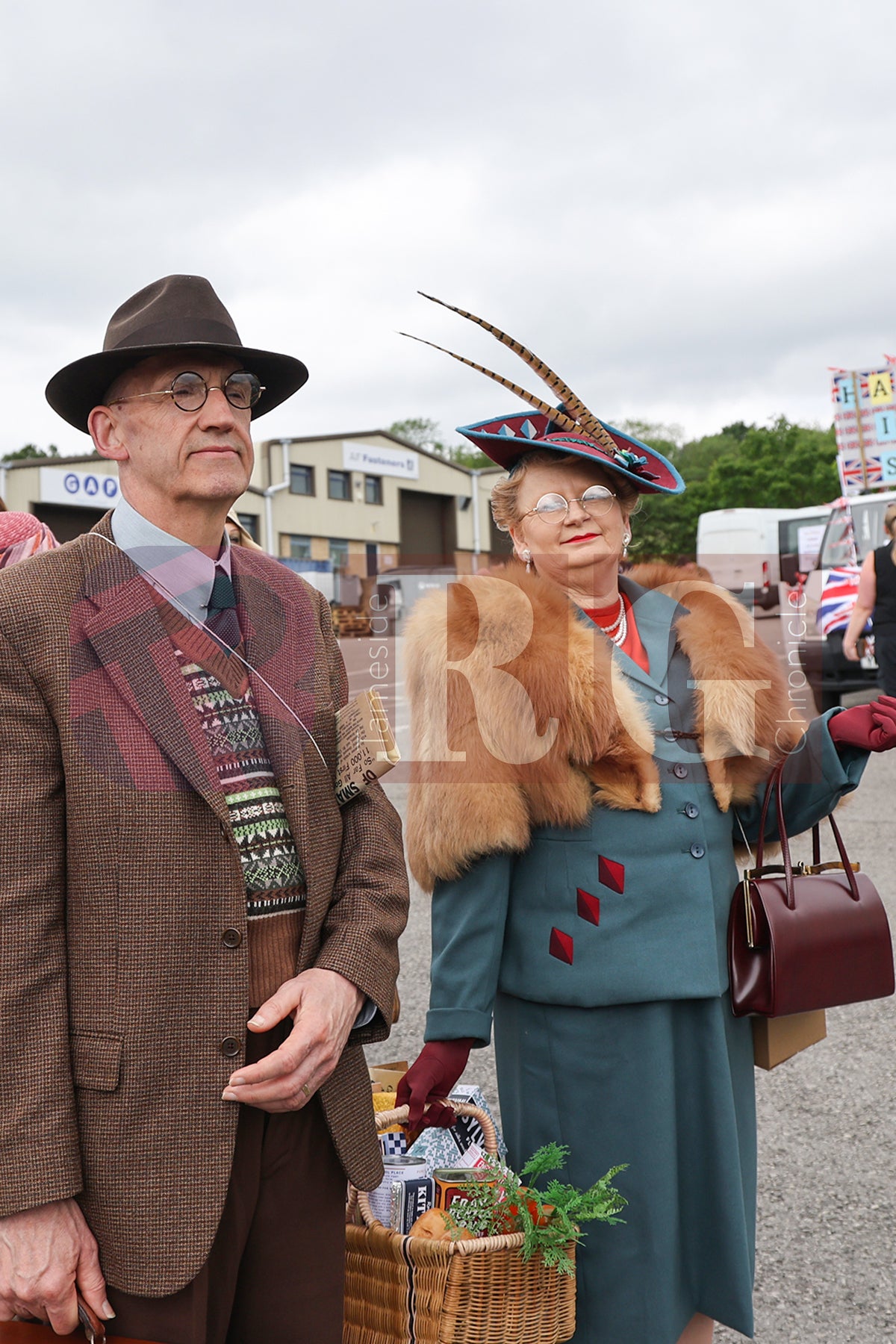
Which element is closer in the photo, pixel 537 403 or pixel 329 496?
pixel 537 403

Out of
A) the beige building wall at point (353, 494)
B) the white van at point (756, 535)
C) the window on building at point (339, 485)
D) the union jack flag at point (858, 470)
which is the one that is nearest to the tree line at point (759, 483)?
the beige building wall at point (353, 494)

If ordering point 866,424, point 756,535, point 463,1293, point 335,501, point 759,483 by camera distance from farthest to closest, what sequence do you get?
point 759,483 → point 335,501 → point 756,535 → point 866,424 → point 463,1293

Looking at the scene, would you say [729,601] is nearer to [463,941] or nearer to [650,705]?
[650,705]

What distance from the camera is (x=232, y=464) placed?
1.78 meters

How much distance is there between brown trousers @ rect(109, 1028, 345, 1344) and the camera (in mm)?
1629

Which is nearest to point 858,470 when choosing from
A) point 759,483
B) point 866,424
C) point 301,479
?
point 866,424

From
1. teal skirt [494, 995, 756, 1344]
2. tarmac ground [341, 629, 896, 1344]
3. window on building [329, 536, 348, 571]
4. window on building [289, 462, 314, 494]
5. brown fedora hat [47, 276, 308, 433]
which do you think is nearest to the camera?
brown fedora hat [47, 276, 308, 433]

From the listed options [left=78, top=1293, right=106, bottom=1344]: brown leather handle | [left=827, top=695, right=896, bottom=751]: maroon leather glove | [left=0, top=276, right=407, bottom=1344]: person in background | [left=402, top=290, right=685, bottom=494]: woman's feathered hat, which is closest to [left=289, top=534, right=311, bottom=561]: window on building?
[left=402, top=290, right=685, bottom=494]: woman's feathered hat

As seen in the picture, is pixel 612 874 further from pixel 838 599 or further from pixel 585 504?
pixel 838 599

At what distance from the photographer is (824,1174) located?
3354 mm

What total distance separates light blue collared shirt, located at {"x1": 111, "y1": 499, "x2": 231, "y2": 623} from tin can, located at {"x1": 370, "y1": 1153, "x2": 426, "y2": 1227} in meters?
1.12

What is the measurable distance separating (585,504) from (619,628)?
27 cm

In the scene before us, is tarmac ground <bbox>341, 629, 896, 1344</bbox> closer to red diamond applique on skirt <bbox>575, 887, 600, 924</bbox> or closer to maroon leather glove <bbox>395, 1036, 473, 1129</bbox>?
red diamond applique on skirt <bbox>575, 887, 600, 924</bbox>

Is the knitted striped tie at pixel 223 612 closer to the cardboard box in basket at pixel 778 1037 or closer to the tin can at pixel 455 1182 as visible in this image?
the tin can at pixel 455 1182
